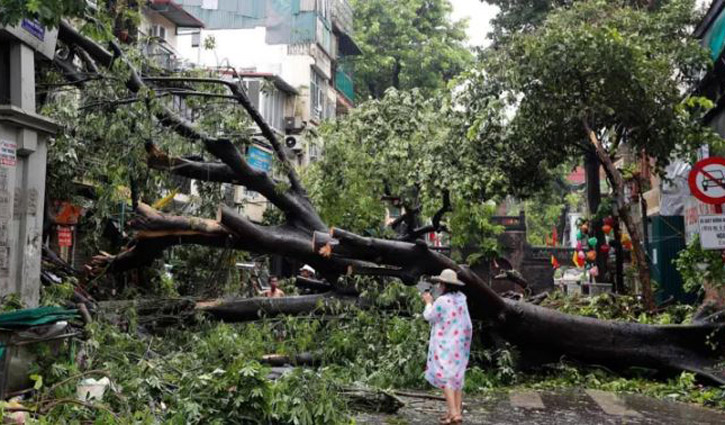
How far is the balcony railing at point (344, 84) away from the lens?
4469 centimetres

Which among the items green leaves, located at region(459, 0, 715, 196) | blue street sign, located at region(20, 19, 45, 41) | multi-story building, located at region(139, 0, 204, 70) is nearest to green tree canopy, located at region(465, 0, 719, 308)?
green leaves, located at region(459, 0, 715, 196)

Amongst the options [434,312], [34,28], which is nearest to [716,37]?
[434,312]

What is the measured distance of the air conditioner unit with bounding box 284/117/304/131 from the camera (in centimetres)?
3670

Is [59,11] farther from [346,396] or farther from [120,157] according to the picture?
[120,157]

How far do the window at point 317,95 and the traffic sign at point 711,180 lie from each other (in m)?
30.2

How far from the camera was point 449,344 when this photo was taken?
8398 mm

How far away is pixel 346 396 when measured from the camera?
8.71m

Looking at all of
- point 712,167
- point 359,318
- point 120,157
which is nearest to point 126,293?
point 120,157

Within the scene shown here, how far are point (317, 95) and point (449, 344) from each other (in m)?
33.2

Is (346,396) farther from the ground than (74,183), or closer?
closer

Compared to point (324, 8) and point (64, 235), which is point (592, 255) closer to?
point (64, 235)

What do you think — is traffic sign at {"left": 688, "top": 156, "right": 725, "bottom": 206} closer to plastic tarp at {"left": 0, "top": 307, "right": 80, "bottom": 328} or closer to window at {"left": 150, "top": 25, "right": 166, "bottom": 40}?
plastic tarp at {"left": 0, "top": 307, "right": 80, "bottom": 328}

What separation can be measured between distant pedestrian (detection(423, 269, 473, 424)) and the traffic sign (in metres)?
3.55

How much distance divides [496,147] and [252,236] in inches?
383
